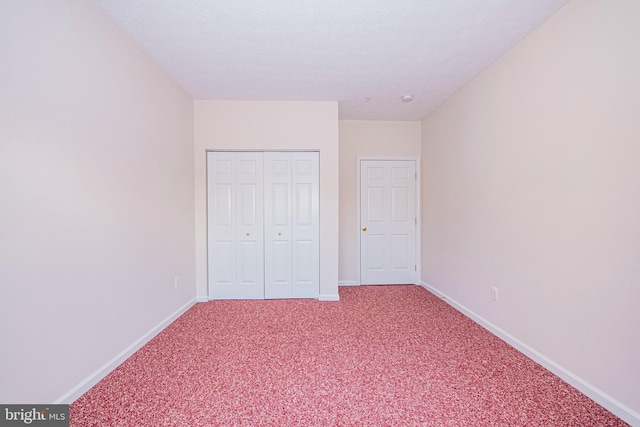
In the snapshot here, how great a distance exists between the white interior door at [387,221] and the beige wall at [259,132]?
3.24 feet

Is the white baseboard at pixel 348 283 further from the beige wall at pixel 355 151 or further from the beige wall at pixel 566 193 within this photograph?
the beige wall at pixel 566 193

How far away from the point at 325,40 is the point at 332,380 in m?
2.65

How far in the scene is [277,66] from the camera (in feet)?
8.86

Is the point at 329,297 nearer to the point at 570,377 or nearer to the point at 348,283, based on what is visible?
the point at 348,283

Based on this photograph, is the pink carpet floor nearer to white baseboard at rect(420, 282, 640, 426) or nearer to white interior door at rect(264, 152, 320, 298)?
white baseboard at rect(420, 282, 640, 426)

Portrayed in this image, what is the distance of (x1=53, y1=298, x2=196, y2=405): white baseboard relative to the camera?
5.61 feet

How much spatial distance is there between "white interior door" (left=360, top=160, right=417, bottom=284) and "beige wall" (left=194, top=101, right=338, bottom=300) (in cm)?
99

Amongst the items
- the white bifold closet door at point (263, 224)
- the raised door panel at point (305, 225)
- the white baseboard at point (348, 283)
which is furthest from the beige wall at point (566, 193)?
the white bifold closet door at point (263, 224)

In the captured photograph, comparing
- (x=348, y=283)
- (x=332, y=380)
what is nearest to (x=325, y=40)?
(x=332, y=380)

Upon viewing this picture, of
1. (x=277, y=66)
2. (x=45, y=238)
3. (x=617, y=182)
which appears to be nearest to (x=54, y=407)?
(x=45, y=238)

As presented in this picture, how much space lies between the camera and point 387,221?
446 cm

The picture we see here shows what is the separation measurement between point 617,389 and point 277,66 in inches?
136

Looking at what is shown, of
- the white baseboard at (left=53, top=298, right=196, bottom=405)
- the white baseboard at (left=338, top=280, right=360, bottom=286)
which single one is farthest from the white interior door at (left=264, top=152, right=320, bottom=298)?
the white baseboard at (left=53, top=298, right=196, bottom=405)

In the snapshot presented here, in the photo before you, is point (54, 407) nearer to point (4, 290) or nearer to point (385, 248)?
point (4, 290)
